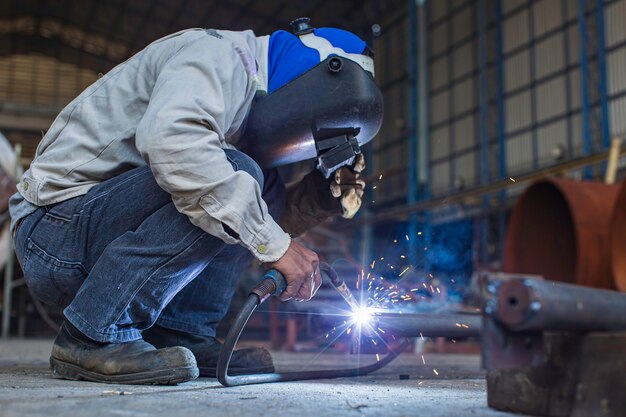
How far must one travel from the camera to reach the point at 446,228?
12.3 meters

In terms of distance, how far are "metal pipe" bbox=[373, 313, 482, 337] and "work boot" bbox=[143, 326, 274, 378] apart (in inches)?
12.2

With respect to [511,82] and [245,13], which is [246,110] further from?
[245,13]

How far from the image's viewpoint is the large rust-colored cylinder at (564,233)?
2.12m

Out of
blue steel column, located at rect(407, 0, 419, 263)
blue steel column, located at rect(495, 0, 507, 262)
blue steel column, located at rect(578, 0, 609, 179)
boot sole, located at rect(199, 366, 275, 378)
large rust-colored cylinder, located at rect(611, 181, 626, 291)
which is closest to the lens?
boot sole, located at rect(199, 366, 275, 378)

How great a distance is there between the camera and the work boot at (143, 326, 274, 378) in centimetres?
170

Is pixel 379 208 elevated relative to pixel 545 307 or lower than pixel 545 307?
elevated

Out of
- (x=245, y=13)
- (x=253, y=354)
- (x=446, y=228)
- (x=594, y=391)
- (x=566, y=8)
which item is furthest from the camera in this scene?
(x=245, y=13)

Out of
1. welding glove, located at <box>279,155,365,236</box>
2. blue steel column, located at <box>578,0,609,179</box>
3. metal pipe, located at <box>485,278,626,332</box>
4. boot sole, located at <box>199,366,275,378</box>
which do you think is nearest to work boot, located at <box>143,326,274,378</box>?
boot sole, located at <box>199,366,275,378</box>

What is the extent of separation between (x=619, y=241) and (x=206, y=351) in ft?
4.21

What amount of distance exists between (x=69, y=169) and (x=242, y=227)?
0.44m

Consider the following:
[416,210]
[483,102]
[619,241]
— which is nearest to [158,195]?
[619,241]

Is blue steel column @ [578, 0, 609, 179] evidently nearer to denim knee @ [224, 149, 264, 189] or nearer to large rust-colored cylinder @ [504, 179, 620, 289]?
large rust-colored cylinder @ [504, 179, 620, 289]

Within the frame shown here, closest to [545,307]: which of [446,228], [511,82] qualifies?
[511,82]

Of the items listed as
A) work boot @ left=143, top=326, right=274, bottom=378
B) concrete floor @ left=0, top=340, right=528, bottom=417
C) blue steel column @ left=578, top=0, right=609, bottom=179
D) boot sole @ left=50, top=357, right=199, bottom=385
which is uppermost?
blue steel column @ left=578, top=0, right=609, bottom=179
